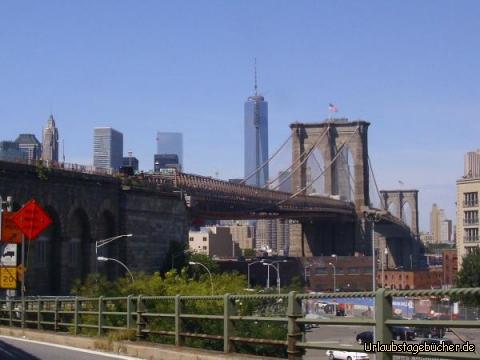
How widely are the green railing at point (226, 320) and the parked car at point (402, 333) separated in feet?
0.26

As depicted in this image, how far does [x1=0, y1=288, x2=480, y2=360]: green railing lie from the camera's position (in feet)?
30.8

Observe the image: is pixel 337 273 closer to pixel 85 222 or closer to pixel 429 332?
pixel 85 222

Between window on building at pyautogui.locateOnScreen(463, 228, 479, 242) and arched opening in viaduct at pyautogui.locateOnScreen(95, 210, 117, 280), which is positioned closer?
arched opening in viaduct at pyautogui.locateOnScreen(95, 210, 117, 280)

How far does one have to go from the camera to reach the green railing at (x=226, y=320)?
940 cm

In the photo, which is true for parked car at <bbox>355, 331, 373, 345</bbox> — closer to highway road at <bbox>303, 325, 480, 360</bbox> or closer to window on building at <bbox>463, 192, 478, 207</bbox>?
highway road at <bbox>303, 325, 480, 360</bbox>

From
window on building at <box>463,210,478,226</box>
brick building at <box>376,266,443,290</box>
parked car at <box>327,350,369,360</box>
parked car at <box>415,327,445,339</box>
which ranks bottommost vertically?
brick building at <box>376,266,443,290</box>

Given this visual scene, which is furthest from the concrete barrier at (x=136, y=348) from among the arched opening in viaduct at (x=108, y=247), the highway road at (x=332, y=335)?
the arched opening in viaduct at (x=108, y=247)

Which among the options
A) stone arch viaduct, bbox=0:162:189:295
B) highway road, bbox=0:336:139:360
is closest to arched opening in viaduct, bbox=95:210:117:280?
stone arch viaduct, bbox=0:162:189:295

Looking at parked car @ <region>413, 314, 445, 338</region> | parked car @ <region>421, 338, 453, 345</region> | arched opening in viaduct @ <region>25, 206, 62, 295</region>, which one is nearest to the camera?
parked car @ <region>421, 338, 453, 345</region>

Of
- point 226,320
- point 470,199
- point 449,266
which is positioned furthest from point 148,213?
point 226,320

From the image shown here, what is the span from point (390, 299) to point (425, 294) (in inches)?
22.6

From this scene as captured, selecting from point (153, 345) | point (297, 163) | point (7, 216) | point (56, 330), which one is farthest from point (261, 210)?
point (153, 345)

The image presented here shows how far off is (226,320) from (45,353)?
17.8 feet

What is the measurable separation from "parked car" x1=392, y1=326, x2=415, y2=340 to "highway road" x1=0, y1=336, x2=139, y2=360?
20.5ft
